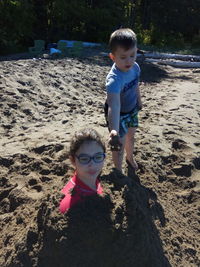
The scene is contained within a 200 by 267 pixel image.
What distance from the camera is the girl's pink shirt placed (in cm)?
231

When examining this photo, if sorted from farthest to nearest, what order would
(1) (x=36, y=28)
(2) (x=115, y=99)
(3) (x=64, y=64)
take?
(1) (x=36, y=28) → (3) (x=64, y=64) → (2) (x=115, y=99)

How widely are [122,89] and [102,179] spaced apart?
839mm

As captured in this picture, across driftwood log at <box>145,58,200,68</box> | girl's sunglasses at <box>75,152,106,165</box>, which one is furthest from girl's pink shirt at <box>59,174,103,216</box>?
driftwood log at <box>145,58,200,68</box>

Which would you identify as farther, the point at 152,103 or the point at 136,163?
the point at 152,103

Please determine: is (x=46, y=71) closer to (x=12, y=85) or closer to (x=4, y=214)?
(x=12, y=85)

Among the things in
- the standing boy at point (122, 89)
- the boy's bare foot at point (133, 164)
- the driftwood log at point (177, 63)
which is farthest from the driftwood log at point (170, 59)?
the standing boy at point (122, 89)

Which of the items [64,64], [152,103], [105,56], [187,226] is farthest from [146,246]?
[105,56]

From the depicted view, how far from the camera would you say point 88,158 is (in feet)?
7.48

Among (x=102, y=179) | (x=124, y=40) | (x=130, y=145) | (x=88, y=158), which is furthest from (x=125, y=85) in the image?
(x=88, y=158)

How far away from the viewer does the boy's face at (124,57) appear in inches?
111

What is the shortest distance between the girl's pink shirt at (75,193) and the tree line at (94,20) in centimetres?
1006

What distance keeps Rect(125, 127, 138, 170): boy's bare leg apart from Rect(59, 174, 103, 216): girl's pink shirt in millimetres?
1155

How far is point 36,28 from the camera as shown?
13.9 metres

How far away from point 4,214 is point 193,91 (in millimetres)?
5080
